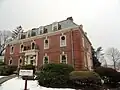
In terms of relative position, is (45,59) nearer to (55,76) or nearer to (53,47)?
(53,47)

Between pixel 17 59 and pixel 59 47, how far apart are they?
7.48 meters

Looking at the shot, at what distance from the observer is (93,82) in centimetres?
898

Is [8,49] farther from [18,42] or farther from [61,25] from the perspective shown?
[61,25]

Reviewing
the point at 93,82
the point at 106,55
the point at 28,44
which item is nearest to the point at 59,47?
the point at 28,44

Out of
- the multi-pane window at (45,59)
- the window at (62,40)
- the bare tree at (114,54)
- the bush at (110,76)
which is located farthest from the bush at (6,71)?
the bare tree at (114,54)

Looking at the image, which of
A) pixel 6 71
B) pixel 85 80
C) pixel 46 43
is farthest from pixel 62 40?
pixel 85 80

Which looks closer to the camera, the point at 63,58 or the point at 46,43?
the point at 63,58

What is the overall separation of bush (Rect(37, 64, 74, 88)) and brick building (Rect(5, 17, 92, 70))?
5.14m

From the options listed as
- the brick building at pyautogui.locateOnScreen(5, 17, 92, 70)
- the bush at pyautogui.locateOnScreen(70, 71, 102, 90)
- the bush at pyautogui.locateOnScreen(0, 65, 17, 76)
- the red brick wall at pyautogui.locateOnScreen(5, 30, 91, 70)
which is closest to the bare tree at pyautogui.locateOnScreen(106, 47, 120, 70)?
the brick building at pyautogui.locateOnScreen(5, 17, 92, 70)

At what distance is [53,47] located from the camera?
16.8 meters

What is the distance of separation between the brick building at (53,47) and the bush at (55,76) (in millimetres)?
5142

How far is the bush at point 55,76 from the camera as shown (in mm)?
9453

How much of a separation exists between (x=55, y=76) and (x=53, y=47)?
7552mm

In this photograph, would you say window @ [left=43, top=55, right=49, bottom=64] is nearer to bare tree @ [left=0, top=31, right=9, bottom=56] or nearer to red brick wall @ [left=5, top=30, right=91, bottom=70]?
red brick wall @ [left=5, top=30, right=91, bottom=70]
